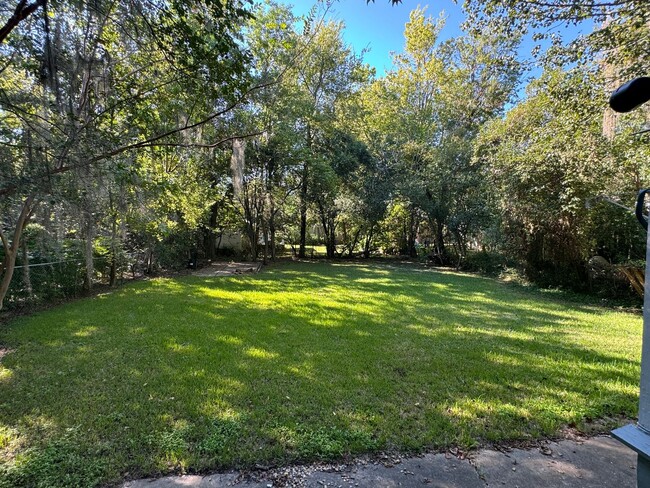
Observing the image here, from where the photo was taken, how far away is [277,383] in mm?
2604

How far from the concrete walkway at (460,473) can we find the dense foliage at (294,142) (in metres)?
2.38

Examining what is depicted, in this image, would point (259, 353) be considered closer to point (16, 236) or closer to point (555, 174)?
point (16, 236)

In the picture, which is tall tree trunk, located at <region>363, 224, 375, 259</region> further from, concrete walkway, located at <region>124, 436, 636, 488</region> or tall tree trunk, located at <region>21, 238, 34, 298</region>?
concrete walkway, located at <region>124, 436, 636, 488</region>

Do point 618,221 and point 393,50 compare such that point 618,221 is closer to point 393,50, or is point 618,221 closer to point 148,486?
point 148,486

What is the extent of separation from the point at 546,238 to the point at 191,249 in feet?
33.1

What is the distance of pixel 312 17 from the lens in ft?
10.2

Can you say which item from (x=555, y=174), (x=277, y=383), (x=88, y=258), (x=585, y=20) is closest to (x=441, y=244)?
(x=555, y=174)

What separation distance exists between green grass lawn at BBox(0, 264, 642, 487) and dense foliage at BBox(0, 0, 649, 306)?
147cm

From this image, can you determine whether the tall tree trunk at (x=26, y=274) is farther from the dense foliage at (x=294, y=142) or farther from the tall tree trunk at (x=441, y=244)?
the tall tree trunk at (x=441, y=244)

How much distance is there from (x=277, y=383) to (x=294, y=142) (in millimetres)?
8985

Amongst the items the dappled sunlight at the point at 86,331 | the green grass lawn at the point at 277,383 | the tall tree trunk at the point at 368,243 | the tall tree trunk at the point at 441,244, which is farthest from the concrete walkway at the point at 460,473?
the tall tree trunk at the point at 368,243

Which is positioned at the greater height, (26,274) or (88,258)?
(88,258)

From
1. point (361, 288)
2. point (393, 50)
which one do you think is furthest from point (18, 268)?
point (393, 50)

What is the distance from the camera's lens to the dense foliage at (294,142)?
238 cm
